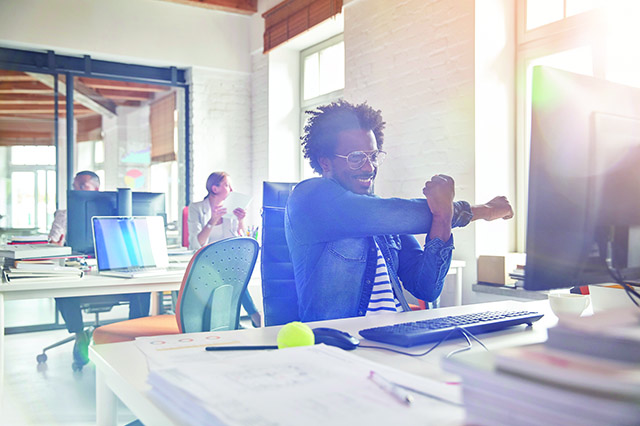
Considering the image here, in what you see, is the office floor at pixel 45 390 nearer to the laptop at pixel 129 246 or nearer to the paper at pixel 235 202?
the laptop at pixel 129 246

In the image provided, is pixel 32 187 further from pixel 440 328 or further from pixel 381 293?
pixel 440 328

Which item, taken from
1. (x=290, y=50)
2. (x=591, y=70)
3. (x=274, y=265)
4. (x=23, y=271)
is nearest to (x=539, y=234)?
(x=274, y=265)

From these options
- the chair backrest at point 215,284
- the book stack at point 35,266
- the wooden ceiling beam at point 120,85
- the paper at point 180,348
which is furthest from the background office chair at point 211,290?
the wooden ceiling beam at point 120,85

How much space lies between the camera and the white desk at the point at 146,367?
69 centimetres

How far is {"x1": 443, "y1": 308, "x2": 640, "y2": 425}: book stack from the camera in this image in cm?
43

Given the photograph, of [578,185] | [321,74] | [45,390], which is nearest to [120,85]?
[321,74]

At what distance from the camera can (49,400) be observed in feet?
8.88

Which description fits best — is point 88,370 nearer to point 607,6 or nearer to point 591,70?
point 591,70

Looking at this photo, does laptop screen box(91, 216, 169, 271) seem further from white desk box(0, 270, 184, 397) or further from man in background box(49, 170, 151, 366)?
man in background box(49, 170, 151, 366)

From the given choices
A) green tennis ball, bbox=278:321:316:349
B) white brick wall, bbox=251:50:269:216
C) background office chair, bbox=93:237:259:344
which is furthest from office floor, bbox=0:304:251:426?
white brick wall, bbox=251:50:269:216

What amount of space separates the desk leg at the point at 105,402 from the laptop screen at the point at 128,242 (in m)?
1.64

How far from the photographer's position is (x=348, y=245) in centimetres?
149

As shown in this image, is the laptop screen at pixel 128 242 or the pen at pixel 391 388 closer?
the pen at pixel 391 388

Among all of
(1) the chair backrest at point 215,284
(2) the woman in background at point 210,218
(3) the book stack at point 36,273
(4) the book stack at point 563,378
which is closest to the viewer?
(4) the book stack at point 563,378
